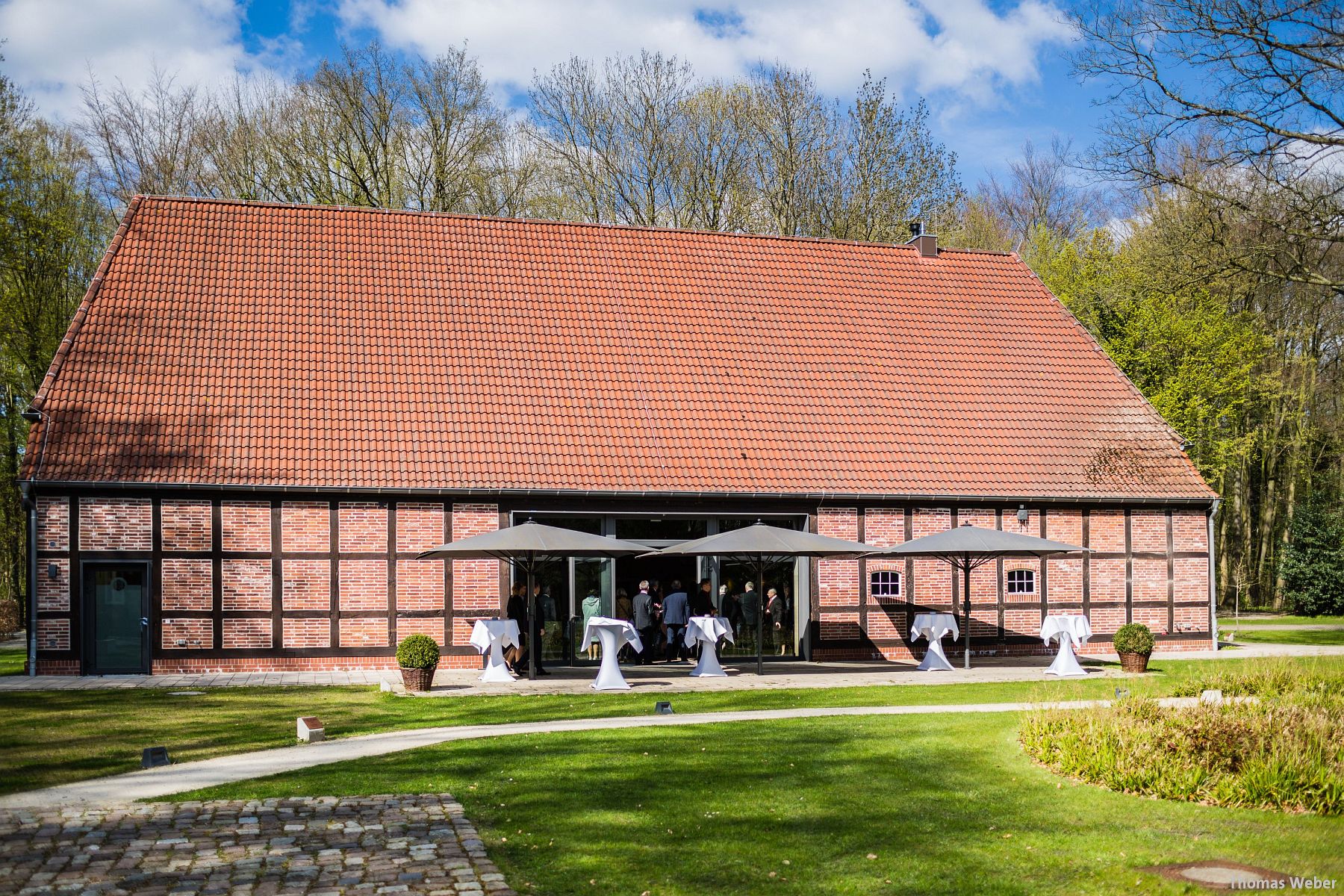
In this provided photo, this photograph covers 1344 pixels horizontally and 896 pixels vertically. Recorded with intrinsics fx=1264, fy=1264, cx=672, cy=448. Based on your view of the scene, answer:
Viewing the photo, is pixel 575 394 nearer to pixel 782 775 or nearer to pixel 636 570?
pixel 636 570

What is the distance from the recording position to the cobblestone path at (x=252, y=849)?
650 cm

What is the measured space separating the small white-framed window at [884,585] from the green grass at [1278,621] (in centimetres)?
1161

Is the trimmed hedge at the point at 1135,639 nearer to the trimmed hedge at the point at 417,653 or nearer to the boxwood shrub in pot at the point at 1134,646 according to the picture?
the boxwood shrub in pot at the point at 1134,646

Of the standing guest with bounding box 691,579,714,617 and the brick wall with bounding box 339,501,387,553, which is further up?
the brick wall with bounding box 339,501,387,553

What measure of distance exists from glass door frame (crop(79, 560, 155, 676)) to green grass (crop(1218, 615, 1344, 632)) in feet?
71.8

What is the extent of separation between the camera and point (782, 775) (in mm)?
9281

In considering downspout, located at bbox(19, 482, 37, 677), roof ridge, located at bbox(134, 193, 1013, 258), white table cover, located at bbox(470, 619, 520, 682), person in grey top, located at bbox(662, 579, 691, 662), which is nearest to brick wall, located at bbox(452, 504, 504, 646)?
white table cover, located at bbox(470, 619, 520, 682)

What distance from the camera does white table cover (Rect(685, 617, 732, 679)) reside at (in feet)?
56.5

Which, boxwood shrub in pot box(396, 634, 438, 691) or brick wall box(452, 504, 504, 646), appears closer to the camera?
boxwood shrub in pot box(396, 634, 438, 691)

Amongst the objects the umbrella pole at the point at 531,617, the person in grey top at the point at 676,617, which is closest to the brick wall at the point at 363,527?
the umbrella pole at the point at 531,617

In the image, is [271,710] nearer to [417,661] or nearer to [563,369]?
[417,661]

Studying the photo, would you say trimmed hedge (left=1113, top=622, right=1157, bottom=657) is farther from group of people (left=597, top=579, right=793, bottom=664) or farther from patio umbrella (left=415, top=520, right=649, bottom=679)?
patio umbrella (left=415, top=520, right=649, bottom=679)

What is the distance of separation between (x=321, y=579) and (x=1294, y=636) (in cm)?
1865

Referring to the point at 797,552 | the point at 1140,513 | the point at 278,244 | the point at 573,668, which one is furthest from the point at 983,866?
the point at 278,244
